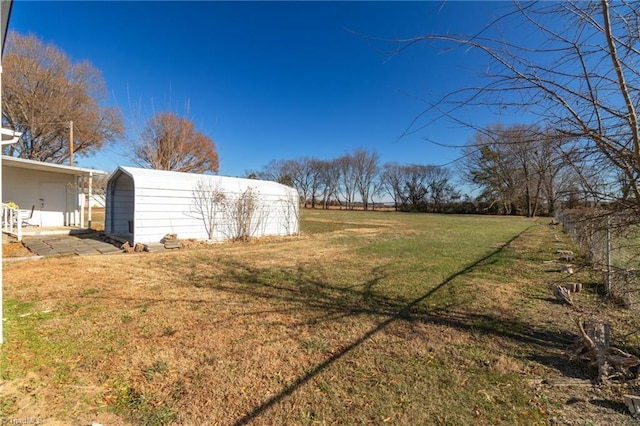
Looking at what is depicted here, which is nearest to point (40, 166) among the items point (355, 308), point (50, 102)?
point (50, 102)

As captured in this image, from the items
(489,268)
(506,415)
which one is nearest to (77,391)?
(506,415)

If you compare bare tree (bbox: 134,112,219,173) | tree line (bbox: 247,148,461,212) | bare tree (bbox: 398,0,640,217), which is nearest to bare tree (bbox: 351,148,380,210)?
tree line (bbox: 247,148,461,212)

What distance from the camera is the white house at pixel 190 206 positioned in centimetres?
862

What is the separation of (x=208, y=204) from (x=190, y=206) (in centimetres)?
63

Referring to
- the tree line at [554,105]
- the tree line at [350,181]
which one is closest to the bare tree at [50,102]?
the tree line at [554,105]

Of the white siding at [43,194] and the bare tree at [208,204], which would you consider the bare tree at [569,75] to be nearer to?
the bare tree at [208,204]

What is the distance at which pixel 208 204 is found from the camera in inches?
401

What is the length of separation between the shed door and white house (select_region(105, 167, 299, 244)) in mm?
4571

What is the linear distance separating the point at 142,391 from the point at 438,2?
3.42m

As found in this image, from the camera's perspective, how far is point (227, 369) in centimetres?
240

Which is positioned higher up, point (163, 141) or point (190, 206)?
point (163, 141)

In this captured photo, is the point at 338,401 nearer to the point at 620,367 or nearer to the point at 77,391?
the point at 77,391

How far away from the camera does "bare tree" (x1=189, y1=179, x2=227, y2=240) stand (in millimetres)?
9883

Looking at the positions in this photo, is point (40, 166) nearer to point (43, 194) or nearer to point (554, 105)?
point (43, 194)
